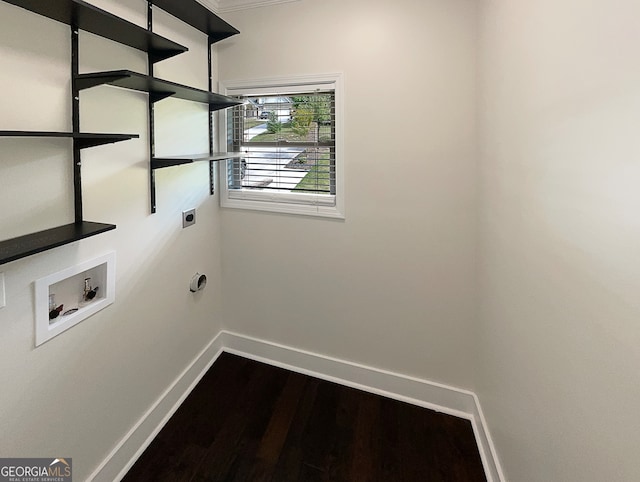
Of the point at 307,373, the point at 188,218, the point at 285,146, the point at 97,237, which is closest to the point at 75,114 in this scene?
the point at 97,237

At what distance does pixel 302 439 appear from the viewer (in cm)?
176

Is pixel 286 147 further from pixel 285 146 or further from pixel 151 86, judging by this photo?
pixel 151 86

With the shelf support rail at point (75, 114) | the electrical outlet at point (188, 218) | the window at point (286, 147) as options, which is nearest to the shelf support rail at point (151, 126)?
the electrical outlet at point (188, 218)

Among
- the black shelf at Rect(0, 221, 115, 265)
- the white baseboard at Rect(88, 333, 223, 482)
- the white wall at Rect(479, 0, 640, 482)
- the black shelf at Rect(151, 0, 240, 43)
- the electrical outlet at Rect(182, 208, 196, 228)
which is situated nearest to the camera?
the white wall at Rect(479, 0, 640, 482)

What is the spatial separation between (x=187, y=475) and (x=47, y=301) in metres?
1.02

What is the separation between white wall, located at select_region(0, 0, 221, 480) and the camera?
1.08m

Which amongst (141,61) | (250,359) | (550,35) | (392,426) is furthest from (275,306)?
(550,35)

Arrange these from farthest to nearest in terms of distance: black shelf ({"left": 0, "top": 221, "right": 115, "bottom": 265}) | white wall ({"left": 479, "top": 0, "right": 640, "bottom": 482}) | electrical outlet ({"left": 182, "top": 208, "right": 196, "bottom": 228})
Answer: electrical outlet ({"left": 182, "top": 208, "right": 196, "bottom": 228}), black shelf ({"left": 0, "top": 221, "right": 115, "bottom": 265}), white wall ({"left": 479, "top": 0, "right": 640, "bottom": 482})

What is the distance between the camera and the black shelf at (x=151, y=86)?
46.2 inches

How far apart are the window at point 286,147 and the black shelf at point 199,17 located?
0.93 feet

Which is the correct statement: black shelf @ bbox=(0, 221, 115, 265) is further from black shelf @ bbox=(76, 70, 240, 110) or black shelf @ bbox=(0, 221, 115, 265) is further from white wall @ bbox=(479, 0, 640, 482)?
white wall @ bbox=(479, 0, 640, 482)

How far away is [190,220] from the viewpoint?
201 cm

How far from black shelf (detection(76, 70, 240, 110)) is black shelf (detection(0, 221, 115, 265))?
529 millimetres
